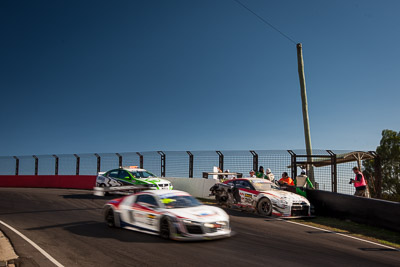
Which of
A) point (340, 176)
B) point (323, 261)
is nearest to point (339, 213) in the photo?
point (340, 176)

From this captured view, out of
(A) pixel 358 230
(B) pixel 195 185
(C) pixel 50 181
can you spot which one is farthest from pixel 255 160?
(C) pixel 50 181

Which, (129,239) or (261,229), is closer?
(129,239)

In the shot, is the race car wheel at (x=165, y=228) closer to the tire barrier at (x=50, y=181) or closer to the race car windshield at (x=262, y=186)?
the race car windshield at (x=262, y=186)

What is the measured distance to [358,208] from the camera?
1213 cm

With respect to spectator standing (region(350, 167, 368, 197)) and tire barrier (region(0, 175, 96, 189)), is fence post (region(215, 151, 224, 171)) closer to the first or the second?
spectator standing (region(350, 167, 368, 197))

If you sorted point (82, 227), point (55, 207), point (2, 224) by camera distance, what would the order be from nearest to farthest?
1. point (82, 227)
2. point (2, 224)
3. point (55, 207)

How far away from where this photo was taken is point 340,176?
15.4 meters

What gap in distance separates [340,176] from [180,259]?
414 inches

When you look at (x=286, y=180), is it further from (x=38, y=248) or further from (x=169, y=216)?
(x=38, y=248)

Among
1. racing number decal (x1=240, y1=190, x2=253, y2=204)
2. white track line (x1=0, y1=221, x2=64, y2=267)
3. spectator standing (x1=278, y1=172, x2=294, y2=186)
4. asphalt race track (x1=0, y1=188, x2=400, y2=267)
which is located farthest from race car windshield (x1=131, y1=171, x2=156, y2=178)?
white track line (x1=0, y1=221, x2=64, y2=267)

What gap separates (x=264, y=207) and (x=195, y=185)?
21.7 ft

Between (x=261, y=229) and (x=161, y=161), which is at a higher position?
(x=161, y=161)

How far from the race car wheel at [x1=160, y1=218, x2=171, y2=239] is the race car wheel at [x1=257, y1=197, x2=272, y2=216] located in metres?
5.38

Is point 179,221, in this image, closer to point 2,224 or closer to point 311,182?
point 2,224
